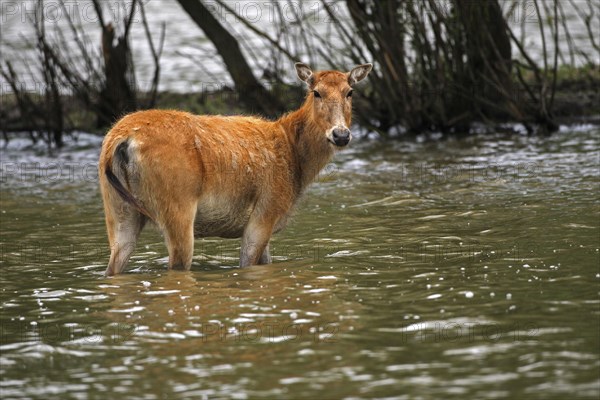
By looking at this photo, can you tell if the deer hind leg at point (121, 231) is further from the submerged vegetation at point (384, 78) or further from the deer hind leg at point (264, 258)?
the submerged vegetation at point (384, 78)

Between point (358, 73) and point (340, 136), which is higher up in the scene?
point (358, 73)

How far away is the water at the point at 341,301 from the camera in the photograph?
19.0 ft

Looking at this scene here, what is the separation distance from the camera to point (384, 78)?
15.2 metres

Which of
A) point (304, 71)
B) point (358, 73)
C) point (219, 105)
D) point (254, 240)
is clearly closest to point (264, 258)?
point (254, 240)

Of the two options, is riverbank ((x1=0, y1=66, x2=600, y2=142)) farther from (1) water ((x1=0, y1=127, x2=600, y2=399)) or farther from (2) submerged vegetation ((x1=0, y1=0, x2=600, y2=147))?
(1) water ((x1=0, y1=127, x2=600, y2=399))

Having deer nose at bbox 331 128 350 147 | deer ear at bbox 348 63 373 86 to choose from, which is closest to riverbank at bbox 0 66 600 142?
deer ear at bbox 348 63 373 86

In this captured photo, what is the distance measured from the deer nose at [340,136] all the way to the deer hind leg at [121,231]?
165 centimetres

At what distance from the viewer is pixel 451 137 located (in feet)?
51.2

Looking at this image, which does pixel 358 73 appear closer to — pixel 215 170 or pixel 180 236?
pixel 215 170

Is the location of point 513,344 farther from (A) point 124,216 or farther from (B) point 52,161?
(B) point 52,161

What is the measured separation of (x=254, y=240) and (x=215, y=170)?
2.26 feet

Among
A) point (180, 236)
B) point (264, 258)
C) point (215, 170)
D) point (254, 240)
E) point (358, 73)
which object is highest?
point (358, 73)

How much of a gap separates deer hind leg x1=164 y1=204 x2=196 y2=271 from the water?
127 millimetres

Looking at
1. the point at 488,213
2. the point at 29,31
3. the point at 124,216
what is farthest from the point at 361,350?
the point at 29,31
